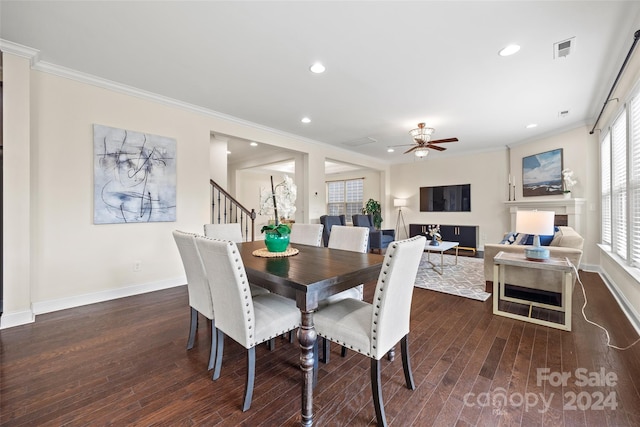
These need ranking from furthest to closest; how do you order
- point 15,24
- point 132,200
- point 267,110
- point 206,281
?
point 267,110 → point 132,200 → point 15,24 → point 206,281

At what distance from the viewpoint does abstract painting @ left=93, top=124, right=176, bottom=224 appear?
Result: 3096mm

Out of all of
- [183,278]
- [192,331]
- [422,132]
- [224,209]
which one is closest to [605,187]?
[422,132]

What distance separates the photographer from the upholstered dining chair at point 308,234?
9.96 ft

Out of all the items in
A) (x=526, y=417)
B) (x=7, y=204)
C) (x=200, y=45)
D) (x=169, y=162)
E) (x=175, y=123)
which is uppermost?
(x=200, y=45)

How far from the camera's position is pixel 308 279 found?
1432mm

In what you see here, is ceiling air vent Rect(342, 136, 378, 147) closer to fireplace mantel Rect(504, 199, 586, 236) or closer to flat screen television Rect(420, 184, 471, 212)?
flat screen television Rect(420, 184, 471, 212)

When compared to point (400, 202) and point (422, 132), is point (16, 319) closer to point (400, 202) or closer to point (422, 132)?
point (422, 132)

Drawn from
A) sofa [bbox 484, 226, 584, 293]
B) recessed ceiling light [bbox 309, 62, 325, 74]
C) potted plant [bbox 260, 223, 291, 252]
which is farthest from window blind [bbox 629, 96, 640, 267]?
potted plant [bbox 260, 223, 291, 252]

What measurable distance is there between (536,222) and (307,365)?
2.51m

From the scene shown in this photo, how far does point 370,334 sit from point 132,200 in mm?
3349

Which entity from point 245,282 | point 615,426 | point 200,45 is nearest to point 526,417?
point 615,426

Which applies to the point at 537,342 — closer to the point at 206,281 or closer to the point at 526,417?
the point at 526,417

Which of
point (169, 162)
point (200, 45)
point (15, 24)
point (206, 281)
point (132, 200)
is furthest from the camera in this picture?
point (169, 162)

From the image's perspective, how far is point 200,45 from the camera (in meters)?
2.45
